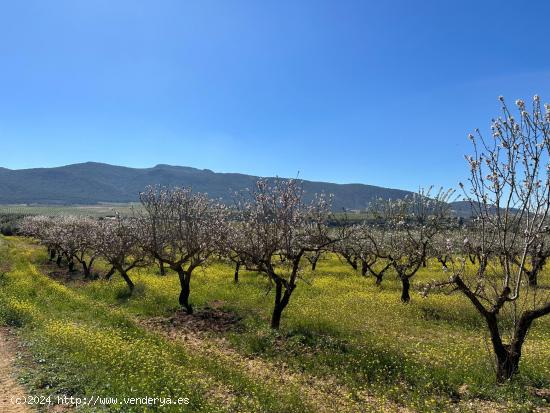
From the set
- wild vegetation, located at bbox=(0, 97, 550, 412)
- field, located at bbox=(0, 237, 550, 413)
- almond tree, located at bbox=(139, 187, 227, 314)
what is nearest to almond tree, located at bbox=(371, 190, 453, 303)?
wild vegetation, located at bbox=(0, 97, 550, 412)

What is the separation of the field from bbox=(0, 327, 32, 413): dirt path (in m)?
0.39

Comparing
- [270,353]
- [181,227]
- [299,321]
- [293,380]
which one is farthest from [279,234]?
[181,227]

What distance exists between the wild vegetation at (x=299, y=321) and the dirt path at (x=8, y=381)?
0.53m

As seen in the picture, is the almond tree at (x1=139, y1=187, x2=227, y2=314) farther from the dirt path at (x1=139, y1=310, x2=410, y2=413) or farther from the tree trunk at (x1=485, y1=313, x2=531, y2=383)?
the tree trunk at (x1=485, y1=313, x2=531, y2=383)

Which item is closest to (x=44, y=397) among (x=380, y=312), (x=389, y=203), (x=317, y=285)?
(x=380, y=312)

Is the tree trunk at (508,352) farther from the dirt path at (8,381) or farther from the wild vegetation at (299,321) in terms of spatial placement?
the dirt path at (8,381)

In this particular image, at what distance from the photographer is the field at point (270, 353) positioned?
11.7 meters

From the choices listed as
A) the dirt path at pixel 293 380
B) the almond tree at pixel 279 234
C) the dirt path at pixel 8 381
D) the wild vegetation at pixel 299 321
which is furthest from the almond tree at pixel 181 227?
the dirt path at pixel 8 381

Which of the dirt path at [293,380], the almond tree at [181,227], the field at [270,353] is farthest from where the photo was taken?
the almond tree at [181,227]

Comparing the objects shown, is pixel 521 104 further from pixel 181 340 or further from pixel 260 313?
pixel 260 313

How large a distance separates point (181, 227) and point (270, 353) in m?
14.5

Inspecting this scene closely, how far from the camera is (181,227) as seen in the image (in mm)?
29016

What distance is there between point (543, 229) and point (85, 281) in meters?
37.7

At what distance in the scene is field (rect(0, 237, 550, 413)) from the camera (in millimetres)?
11711
